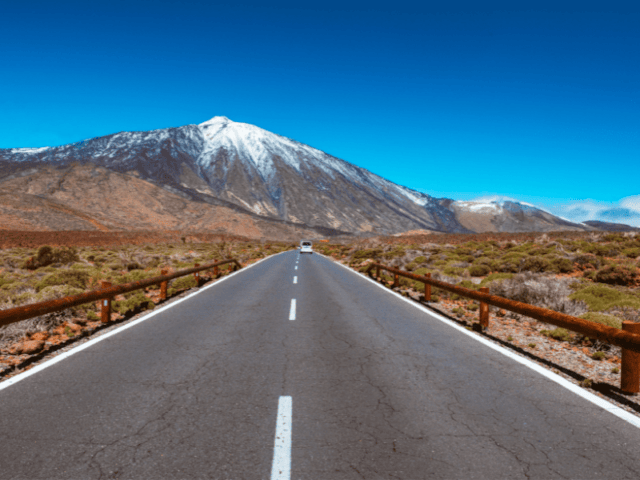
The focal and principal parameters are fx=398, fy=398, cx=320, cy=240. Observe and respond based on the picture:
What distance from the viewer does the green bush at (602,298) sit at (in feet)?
31.2

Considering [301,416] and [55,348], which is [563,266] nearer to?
[301,416]

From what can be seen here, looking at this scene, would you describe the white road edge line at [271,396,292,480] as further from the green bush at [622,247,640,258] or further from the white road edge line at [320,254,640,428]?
the green bush at [622,247,640,258]

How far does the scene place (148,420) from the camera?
383cm

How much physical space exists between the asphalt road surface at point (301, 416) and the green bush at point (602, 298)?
5.03 meters

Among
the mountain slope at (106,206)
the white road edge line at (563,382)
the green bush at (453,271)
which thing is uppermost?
the mountain slope at (106,206)

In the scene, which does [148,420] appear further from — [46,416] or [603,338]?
[603,338]

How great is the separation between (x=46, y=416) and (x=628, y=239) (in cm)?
2950

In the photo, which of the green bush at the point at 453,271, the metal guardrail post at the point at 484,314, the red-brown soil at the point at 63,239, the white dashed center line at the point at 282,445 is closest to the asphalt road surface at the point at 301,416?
the white dashed center line at the point at 282,445

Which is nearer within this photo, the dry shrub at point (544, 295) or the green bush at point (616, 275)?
the dry shrub at point (544, 295)

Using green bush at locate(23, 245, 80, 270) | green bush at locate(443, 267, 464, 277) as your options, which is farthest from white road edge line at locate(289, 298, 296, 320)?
green bush at locate(23, 245, 80, 270)

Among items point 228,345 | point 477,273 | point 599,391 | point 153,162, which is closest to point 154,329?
point 228,345

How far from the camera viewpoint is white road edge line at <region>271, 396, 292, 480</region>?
2967 mm

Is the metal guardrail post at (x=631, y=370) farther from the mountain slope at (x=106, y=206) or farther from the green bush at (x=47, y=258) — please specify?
the mountain slope at (x=106, y=206)

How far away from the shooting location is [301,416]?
12.9 feet
